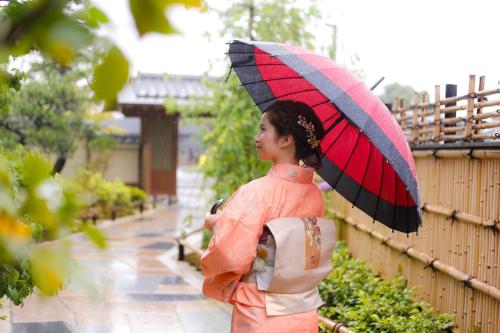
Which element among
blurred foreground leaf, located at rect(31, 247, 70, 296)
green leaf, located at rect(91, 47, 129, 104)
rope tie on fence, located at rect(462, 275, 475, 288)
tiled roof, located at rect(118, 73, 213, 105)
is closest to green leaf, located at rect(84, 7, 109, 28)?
green leaf, located at rect(91, 47, 129, 104)

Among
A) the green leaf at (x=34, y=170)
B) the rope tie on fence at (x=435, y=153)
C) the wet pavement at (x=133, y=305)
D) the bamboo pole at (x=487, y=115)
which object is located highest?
the bamboo pole at (x=487, y=115)

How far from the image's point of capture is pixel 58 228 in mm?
808

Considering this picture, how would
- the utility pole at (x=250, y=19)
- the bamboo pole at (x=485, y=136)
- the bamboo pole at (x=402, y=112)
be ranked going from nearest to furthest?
the bamboo pole at (x=485, y=136)
the bamboo pole at (x=402, y=112)
the utility pole at (x=250, y=19)

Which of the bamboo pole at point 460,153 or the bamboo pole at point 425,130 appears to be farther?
the bamboo pole at point 425,130

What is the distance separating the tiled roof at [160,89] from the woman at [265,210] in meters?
14.8

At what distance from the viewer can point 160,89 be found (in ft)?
63.4

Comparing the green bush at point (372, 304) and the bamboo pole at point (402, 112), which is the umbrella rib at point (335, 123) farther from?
the bamboo pole at point (402, 112)

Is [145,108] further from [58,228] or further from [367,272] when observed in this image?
[58,228]

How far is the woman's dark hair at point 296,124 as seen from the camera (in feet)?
8.82

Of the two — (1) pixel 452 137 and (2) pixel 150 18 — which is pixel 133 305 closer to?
(1) pixel 452 137

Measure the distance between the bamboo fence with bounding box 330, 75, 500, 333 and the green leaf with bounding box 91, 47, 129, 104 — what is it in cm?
350

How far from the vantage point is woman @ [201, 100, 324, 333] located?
8.13ft

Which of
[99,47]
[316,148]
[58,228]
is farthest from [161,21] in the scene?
[316,148]

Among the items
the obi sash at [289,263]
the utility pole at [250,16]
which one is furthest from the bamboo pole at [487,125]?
the utility pole at [250,16]
